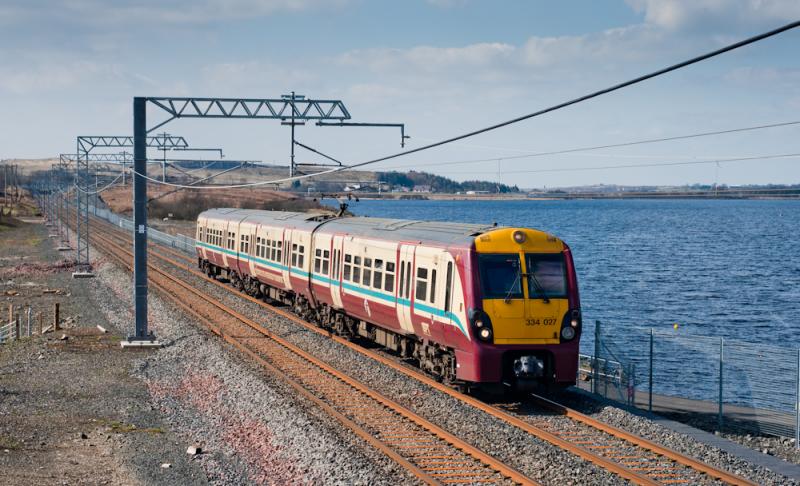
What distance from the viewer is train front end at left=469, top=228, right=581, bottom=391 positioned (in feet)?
55.7

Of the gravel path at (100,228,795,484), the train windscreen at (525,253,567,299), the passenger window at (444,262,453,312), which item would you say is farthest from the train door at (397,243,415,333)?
the train windscreen at (525,253,567,299)

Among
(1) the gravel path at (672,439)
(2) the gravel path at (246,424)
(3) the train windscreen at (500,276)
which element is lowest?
(2) the gravel path at (246,424)

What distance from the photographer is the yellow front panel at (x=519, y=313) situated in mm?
17094

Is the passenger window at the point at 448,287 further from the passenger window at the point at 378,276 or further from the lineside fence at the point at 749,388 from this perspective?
the passenger window at the point at 378,276

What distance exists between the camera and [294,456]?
1370 cm

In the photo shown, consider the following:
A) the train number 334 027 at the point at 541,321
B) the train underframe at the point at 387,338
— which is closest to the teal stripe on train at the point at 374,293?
the train underframe at the point at 387,338

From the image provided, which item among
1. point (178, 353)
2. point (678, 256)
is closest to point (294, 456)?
point (178, 353)

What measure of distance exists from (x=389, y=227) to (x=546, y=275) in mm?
5605

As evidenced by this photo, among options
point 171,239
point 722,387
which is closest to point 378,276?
point 722,387

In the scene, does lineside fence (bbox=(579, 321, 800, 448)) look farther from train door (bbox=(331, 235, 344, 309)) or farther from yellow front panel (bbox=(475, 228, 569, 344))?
train door (bbox=(331, 235, 344, 309))

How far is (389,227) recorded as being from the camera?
22266 millimetres

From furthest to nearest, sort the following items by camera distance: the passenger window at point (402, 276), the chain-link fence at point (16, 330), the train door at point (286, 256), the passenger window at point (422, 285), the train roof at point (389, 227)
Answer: the train door at point (286, 256) → the chain-link fence at point (16, 330) → the passenger window at point (402, 276) → the passenger window at point (422, 285) → the train roof at point (389, 227)

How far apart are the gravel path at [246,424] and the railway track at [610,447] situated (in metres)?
2.72

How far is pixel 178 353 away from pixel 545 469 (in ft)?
43.5
